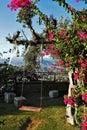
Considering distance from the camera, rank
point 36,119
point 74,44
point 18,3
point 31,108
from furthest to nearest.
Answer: point 31,108 < point 36,119 < point 74,44 < point 18,3

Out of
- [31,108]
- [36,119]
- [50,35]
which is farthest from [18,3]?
[31,108]

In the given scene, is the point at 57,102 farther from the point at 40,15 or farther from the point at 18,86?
the point at 40,15

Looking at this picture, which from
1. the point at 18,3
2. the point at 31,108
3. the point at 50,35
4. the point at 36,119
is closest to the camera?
the point at 18,3

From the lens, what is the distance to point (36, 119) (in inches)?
874

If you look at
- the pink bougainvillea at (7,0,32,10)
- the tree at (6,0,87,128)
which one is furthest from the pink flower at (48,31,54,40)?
the pink bougainvillea at (7,0,32,10)

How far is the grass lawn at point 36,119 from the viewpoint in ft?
69.3

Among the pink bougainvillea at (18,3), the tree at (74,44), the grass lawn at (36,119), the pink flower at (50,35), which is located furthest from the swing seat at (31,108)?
the pink bougainvillea at (18,3)

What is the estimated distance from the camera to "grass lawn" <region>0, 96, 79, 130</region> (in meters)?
21.1

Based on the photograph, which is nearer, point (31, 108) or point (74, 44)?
point (74, 44)

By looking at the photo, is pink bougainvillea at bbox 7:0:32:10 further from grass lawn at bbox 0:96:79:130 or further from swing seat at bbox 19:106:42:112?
swing seat at bbox 19:106:42:112

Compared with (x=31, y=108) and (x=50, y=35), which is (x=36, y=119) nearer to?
(x=31, y=108)

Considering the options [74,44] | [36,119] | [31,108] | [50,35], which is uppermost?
[50,35]

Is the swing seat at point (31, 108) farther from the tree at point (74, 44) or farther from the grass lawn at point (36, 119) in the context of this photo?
the tree at point (74, 44)

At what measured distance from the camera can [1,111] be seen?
948 inches
